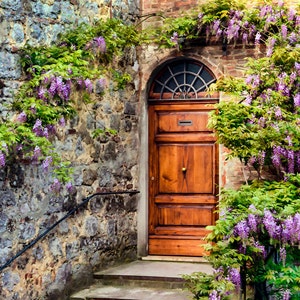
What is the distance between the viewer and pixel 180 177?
9.39m

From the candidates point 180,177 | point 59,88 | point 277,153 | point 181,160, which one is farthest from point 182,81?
point 59,88

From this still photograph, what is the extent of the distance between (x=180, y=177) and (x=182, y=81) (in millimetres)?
1202

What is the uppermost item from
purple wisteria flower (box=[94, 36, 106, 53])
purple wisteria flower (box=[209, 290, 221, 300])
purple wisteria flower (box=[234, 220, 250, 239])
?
purple wisteria flower (box=[94, 36, 106, 53])

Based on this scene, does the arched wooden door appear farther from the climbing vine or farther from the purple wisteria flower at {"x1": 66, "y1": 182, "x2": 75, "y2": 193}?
the purple wisteria flower at {"x1": 66, "y1": 182, "x2": 75, "y2": 193}

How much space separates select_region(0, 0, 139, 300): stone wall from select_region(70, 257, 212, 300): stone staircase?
0.16m

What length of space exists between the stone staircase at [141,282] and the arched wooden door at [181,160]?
563 millimetres

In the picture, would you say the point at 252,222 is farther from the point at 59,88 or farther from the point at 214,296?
the point at 59,88

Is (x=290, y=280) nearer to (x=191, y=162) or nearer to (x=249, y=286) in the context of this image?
(x=249, y=286)

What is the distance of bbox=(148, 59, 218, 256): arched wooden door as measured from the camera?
930 cm

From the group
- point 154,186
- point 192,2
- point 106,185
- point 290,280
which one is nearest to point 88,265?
point 106,185

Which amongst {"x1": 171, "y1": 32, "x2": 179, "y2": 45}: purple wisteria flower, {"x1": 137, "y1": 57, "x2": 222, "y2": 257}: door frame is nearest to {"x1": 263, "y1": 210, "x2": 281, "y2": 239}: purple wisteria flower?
{"x1": 137, "y1": 57, "x2": 222, "y2": 257}: door frame

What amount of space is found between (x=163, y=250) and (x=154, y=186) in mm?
807

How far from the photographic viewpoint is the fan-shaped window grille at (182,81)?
9352 mm

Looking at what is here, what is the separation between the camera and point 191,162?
934 centimetres
